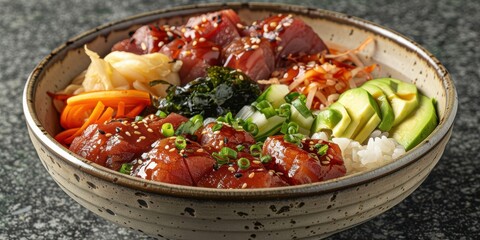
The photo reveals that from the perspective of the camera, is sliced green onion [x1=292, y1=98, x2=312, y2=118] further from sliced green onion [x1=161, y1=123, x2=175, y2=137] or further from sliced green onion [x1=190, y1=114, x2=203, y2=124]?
sliced green onion [x1=161, y1=123, x2=175, y2=137]

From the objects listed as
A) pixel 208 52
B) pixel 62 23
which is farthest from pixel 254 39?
pixel 62 23

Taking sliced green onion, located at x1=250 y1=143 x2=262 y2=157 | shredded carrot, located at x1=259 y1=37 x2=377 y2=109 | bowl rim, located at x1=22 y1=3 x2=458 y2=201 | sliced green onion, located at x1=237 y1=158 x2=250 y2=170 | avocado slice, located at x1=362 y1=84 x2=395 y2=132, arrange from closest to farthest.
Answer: bowl rim, located at x1=22 y1=3 x2=458 y2=201 → sliced green onion, located at x1=237 y1=158 x2=250 y2=170 → sliced green onion, located at x1=250 y1=143 x2=262 y2=157 → avocado slice, located at x1=362 y1=84 x2=395 y2=132 → shredded carrot, located at x1=259 y1=37 x2=377 y2=109

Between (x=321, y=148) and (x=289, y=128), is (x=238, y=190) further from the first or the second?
(x=289, y=128)

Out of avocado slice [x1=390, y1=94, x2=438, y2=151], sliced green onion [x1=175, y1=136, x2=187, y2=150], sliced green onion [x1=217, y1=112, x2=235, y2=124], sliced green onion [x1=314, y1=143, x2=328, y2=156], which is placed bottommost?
avocado slice [x1=390, y1=94, x2=438, y2=151]

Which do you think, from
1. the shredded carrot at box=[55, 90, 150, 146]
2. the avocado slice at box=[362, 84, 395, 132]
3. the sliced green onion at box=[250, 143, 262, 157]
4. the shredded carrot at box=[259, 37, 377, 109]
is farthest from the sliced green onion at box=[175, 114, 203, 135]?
the avocado slice at box=[362, 84, 395, 132]

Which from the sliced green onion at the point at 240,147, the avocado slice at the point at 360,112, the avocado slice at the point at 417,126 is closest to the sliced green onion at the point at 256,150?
the sliced green onion at the point at 240,147
